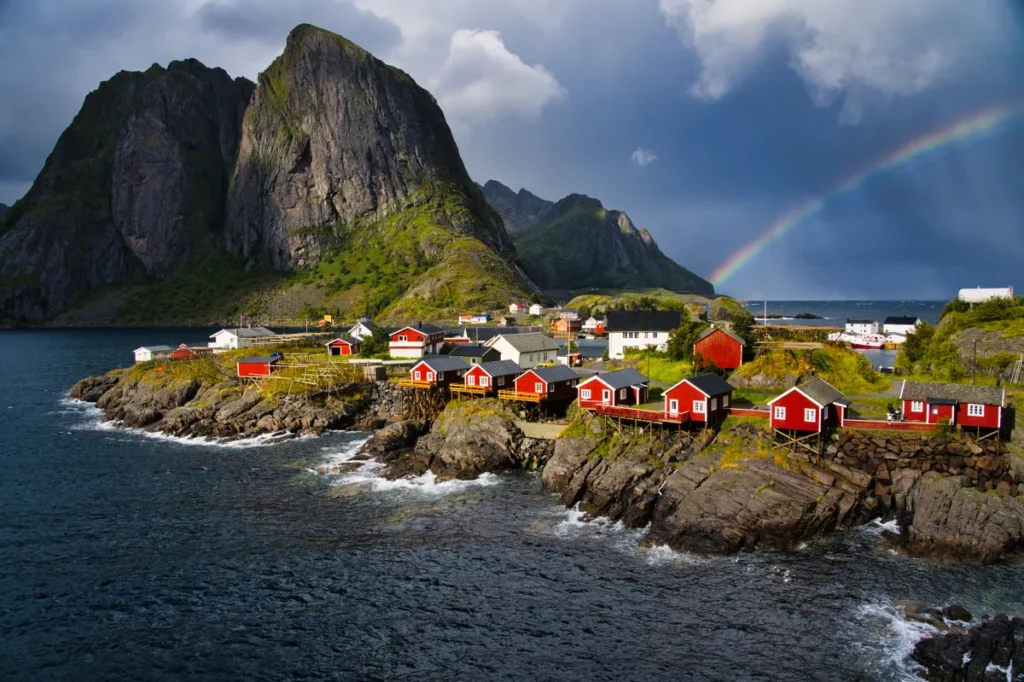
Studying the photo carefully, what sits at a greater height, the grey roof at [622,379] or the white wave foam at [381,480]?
the grey roof at [622,379]

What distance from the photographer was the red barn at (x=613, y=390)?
2158 inches

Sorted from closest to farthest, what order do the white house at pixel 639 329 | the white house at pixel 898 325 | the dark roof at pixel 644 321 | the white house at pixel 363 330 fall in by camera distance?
the white house at pixel 639 329
the dark roof at pixel 644 321
the white house at pixel 363 330
the white house at pixel 898 325

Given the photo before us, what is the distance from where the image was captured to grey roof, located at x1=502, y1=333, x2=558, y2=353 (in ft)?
254

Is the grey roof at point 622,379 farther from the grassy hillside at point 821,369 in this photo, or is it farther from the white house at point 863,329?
the white house at point 863,329

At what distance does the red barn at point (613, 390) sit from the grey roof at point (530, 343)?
71.5 ft

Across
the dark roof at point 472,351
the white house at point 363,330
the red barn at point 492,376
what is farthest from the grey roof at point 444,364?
the white house at point 363,330

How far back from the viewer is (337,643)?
29953 millimetres

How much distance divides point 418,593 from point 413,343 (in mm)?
60197

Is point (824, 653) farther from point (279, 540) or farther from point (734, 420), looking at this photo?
point (279, 540)

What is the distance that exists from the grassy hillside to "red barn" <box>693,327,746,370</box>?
5.83ft

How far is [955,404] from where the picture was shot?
44.8 metres

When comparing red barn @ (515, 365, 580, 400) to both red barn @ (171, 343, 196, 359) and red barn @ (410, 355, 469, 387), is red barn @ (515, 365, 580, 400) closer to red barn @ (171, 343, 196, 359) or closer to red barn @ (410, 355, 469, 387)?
red barn @ (410, 355, 469, 387)

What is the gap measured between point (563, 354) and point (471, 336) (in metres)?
26.9

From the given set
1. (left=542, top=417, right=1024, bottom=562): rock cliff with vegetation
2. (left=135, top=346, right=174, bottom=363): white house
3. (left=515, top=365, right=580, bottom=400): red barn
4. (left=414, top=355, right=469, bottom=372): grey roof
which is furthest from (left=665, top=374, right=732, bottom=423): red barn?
(left=135, top=346, right=174, bottom=363): white house
